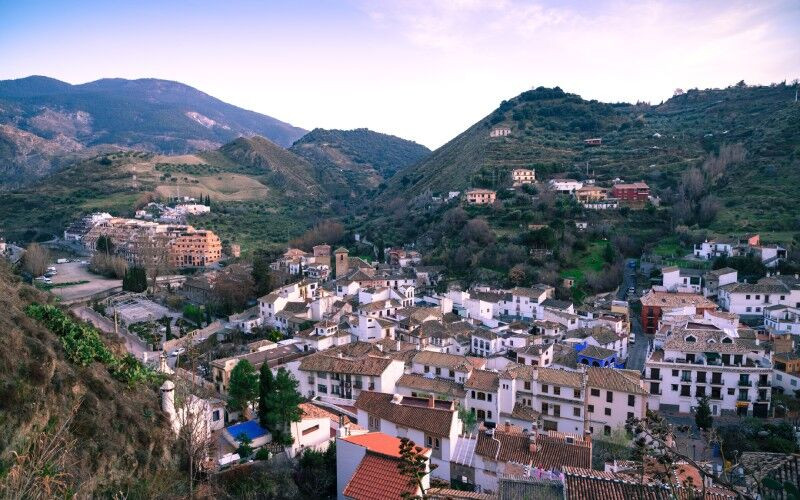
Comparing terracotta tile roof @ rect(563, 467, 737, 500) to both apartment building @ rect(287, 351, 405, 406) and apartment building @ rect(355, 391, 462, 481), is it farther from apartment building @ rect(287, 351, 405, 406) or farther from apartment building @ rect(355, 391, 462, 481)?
apartment building @ rect(287, 351, 405, 406)

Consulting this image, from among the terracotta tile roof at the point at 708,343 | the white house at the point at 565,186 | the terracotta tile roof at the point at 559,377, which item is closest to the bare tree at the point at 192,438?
the terracotta tile roof at the point at 559,377

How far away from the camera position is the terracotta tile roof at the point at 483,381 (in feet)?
64.2

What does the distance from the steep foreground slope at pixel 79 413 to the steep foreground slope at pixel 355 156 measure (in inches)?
3200

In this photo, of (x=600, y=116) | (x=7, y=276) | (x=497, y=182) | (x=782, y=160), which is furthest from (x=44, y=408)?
(x=600, y=116)

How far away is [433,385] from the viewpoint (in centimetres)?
2019

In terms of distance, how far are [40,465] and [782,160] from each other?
57.8 metres

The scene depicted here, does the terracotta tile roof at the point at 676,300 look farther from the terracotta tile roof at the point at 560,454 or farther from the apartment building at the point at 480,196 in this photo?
the apartment building at the point at 480,196

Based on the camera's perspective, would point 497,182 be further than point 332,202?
No

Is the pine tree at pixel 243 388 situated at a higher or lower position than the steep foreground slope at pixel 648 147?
lower

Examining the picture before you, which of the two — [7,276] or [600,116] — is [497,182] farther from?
[7,276]

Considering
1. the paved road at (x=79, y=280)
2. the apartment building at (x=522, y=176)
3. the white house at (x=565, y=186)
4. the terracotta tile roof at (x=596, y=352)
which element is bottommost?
the paved road at (x=79, y=280)

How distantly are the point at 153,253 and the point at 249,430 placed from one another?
38.6m

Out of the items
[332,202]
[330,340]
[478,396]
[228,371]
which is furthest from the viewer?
[332,202]

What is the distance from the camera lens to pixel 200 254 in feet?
165
